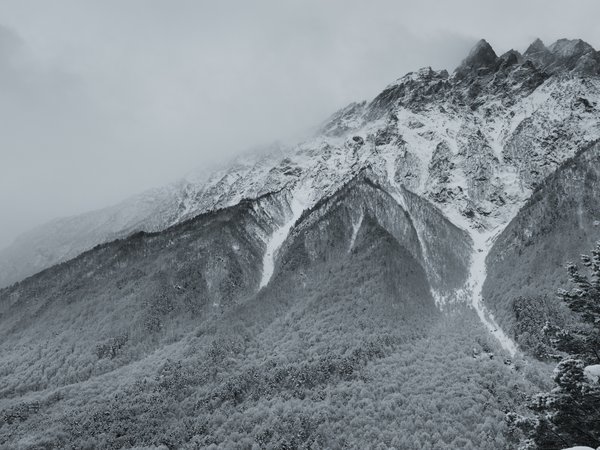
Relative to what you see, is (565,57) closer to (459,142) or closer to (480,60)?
(480,60)

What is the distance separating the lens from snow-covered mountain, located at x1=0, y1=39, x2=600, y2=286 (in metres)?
133

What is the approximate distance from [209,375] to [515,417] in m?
65.9

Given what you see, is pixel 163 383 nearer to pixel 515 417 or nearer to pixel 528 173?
pixel 515 417

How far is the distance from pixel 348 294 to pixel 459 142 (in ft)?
263

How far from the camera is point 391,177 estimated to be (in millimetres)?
141750

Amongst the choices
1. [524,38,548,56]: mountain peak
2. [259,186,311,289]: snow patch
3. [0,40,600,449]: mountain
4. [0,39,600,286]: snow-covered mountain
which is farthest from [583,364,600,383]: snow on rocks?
[524,38,548,56]: mountain peak

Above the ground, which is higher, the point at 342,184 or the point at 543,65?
the point at 543,65

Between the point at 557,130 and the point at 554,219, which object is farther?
the point at 557,130

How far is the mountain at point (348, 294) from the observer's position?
63.3 metres

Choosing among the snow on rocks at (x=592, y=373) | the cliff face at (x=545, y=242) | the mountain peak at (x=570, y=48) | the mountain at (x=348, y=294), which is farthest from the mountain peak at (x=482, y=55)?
the snow on rocks at (x=592, y=373)

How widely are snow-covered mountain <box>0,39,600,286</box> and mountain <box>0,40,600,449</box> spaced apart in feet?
2.46

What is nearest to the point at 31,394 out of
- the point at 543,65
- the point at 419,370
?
the point at 419,370

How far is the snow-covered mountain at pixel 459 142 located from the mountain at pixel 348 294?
29.6 inches

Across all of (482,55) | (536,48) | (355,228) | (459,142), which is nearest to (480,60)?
(482,55)
